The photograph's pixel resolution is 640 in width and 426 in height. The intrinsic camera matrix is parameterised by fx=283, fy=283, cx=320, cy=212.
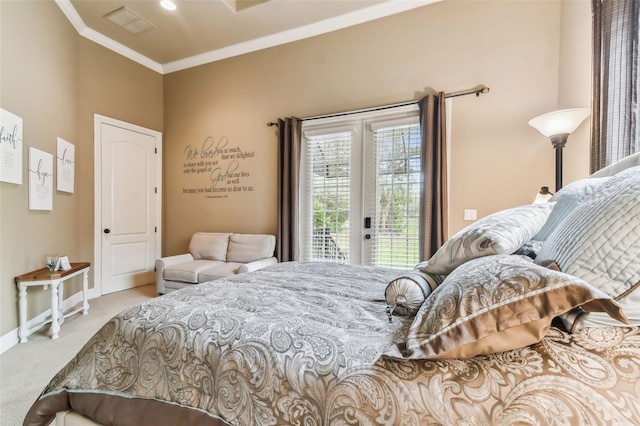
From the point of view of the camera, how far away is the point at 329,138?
3.68 meters

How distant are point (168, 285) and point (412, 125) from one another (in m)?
3.62

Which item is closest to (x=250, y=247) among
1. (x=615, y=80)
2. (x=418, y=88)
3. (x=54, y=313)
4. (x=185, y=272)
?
(x=185, y=272)

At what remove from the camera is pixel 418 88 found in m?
3.22

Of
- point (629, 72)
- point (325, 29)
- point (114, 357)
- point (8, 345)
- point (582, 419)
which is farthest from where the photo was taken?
point (325, 29)

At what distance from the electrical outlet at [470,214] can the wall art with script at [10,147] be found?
4279 millimetres

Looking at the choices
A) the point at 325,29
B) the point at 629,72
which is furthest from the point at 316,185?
the point at 629,72

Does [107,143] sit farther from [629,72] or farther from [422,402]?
[629,72]

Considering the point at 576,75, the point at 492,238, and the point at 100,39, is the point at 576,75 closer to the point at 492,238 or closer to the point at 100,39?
the point at 492,238

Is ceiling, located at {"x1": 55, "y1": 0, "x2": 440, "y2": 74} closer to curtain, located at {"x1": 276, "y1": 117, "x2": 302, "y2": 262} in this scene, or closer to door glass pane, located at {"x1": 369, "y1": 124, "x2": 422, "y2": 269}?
curtain, located at {"x1": 276, "y1": 117, "x2": 302, "y2": 262}

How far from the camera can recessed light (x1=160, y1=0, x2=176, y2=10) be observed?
3238 mm

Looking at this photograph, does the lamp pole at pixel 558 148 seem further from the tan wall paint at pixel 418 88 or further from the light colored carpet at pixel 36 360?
the light colored carpet at pixel 36 360

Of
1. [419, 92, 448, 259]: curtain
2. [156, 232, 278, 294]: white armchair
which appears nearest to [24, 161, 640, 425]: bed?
[419, 92, 448, 259]: curtain

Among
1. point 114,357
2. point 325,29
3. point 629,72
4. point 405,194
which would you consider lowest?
point 114,357

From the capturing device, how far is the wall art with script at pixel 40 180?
2727 millimetres
